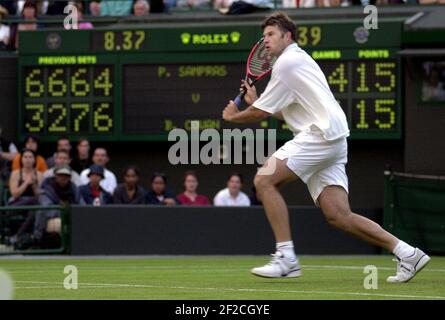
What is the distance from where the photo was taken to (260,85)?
64.0 ft

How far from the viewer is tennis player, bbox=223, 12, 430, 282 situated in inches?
436

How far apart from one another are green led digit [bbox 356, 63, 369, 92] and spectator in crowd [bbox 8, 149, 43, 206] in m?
4.77

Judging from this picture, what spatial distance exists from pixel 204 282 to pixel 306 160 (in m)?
1.40

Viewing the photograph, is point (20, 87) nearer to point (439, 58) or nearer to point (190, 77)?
point (190, 77)

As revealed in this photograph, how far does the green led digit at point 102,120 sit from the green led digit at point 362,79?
369 cm

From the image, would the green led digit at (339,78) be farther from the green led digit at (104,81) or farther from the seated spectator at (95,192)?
the seated spectator at (95,192)

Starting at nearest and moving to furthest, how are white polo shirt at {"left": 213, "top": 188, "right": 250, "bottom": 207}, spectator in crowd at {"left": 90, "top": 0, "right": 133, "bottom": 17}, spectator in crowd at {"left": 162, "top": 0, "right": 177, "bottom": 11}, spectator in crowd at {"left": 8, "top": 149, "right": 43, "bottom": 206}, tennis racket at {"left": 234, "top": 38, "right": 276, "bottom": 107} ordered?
tennis racket at {"left": 234, "top": 38, "right": 276, "bottom": 107}, spectator in crowd at {"left": 8, "top": 149, "right": 43, "bottom": 206}, white polo shirt at {"left": 213, "top": 188, "right": 250, "bottom": 207}, spectator in crowd at {"left": 90, "top": 0, "right": 133, "bottom": 17}, spectator in crowd at {"left": 162, "top": 0, "right": 177, "bottom": 11}

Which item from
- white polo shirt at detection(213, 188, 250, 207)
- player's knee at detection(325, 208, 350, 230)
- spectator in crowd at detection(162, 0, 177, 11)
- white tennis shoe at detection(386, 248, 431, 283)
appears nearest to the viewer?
white tennis shoe at detection(386, 248, 431, 283)

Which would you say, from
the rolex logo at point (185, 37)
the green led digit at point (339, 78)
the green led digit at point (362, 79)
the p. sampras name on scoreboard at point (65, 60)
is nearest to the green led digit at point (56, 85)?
the p. sampras name on scoreboard at point (65, 60)

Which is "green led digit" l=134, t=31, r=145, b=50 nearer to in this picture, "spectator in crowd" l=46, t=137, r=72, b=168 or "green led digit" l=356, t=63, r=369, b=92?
"spectator in crowd" l=46, t=137, r=72, b=168

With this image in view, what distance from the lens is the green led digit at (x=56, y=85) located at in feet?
66.8

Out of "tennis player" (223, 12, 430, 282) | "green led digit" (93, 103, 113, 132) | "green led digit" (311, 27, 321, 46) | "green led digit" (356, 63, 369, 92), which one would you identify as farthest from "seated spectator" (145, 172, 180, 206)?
"tennis player" (223, 12, 430, 282)
